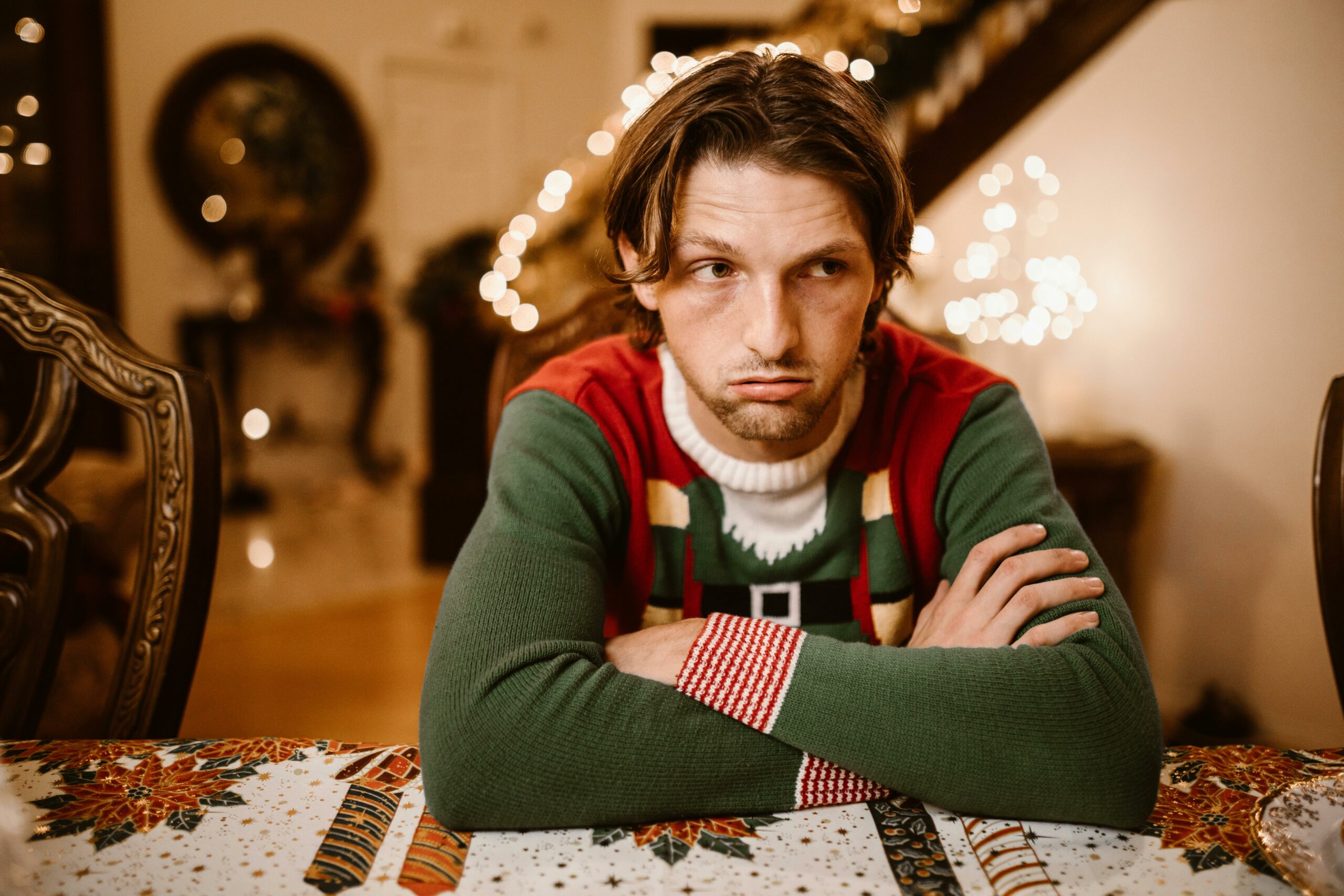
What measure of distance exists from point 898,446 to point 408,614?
8.83ft

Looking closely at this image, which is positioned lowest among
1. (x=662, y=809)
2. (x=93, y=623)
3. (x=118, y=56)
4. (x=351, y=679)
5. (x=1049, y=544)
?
(x=351, y=679)

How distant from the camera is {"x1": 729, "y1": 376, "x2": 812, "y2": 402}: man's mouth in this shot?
1011mm

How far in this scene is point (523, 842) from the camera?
2.41 feet

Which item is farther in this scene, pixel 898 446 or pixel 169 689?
pixel 898 446

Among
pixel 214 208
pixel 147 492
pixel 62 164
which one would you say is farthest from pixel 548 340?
pixel 214 208

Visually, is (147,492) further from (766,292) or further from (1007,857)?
(1007,857)

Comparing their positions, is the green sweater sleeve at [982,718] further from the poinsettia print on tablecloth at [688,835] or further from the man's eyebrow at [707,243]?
the man's eyebrow at [707,243]

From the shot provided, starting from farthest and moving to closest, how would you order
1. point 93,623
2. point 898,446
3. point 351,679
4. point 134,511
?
point 351,679, point 134,511, point 93,623, point 898,446

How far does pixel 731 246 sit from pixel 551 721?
0.53 meters

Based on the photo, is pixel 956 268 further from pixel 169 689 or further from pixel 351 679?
pixel 169 689

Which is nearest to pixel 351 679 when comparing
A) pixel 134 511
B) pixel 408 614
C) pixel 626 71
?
pixel 408 614

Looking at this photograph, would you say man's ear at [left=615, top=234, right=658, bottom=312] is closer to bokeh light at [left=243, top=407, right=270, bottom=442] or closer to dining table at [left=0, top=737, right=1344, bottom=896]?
dining table at [left=0, top=737, right=1344, bottom=896]

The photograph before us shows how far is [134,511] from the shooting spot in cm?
210

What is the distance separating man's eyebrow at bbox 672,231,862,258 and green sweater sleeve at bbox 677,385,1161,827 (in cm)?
40
